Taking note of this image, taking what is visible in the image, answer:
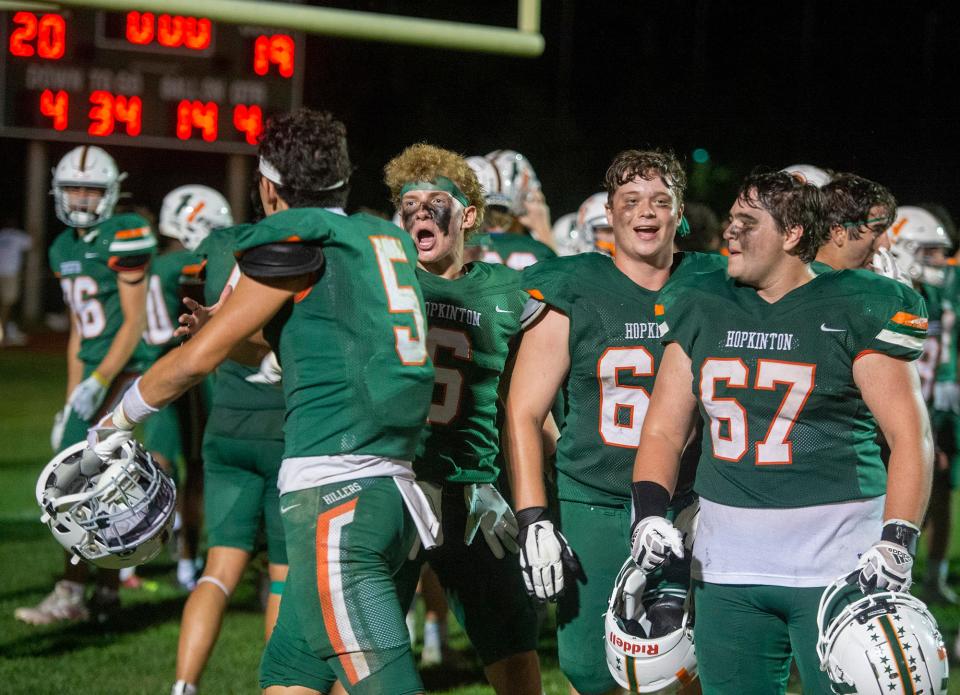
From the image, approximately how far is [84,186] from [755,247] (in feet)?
14.4

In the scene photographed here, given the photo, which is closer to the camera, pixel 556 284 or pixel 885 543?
pixel 885 543

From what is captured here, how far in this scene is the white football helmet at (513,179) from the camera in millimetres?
6906

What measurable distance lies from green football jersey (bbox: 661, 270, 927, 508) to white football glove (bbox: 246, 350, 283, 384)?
1936mm

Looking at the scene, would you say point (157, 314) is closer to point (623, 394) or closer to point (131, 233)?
point (131, 233)

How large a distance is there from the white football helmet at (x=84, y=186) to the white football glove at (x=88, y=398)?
3.04 ft

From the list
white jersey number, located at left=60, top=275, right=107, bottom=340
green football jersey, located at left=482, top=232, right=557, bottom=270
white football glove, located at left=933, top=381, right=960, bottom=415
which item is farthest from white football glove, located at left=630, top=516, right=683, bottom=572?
white football glove, located at left=933, top=381, right=960, bottom=415

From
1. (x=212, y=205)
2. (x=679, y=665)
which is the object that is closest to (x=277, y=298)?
(x=679, y=665)

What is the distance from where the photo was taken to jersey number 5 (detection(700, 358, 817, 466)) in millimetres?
3348

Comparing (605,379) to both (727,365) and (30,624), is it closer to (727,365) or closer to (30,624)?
(727,365)

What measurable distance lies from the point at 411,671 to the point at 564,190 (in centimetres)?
2662

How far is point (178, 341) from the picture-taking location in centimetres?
752

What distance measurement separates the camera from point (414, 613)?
6508mm

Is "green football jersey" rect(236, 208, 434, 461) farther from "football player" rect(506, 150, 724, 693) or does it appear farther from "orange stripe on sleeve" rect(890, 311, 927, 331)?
"orange stripe on sleeve" rect(890, 311, 927, 331)

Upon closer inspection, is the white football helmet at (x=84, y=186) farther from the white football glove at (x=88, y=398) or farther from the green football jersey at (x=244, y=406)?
the green football jersey at (x=244, y=406)
